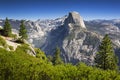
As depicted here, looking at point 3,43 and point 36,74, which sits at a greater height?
point 3,43

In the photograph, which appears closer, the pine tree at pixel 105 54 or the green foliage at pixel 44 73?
the green foliage at pixel 44 73

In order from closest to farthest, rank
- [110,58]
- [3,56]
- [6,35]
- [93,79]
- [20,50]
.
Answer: [93,79] → [3,56] → [110,58] → [20,50] → [6,35]

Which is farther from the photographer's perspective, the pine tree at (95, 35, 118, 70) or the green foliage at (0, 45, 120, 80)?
the pine tree at (95, 35, 118, 70)

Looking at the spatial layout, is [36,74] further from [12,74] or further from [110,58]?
[110,58]

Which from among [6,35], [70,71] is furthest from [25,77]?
[6,35]

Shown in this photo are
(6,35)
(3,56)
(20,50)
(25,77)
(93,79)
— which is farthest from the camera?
(6,35)

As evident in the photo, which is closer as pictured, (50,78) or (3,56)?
(50,78)

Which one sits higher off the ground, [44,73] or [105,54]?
[105,54]

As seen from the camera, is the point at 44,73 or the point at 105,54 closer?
the point at 44,73

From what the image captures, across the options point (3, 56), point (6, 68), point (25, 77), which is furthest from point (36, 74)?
point (3, 56)
